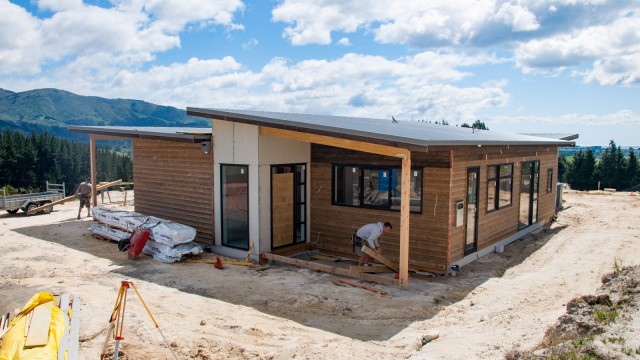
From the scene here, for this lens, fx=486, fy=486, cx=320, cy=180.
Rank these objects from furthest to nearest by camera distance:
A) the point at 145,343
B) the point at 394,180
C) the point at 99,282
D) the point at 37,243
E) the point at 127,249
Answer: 1. the point at 37,243
2. the point at 127,249
3. the point at 394,180
4. the point at 99,282
5. the point at 145,343

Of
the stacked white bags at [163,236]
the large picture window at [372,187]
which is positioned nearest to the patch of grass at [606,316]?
the large picture window at [372,187]

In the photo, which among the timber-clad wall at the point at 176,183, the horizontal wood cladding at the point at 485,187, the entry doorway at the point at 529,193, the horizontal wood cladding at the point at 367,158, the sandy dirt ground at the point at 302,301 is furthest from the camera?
the entry doorway at the point at 529,193

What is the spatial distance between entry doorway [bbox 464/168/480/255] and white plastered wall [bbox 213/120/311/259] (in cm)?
399

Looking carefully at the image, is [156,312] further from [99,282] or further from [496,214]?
[496,214]

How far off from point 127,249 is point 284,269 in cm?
419

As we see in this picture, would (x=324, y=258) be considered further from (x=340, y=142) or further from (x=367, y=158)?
(x=340, y=142)

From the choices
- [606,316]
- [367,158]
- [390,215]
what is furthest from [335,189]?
[606,316]

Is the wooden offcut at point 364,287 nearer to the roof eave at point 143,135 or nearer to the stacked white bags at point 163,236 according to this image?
the stacked white bags at point 163,236

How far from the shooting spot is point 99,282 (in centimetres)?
921

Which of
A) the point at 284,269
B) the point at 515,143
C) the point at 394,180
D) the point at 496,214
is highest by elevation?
the point at 515,143

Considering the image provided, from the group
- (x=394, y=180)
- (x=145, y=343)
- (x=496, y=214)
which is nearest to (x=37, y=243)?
(x=145, y=343)

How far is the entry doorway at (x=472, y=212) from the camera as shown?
10.7 metres

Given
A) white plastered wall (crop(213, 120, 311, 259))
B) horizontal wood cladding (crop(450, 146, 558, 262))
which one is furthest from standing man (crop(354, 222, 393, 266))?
white plastered wall (crop(213, 120, 311, 259))

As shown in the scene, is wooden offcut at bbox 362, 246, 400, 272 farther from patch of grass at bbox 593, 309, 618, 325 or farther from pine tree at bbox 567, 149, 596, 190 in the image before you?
pine tree at bbox 567, 149, 596, 190
